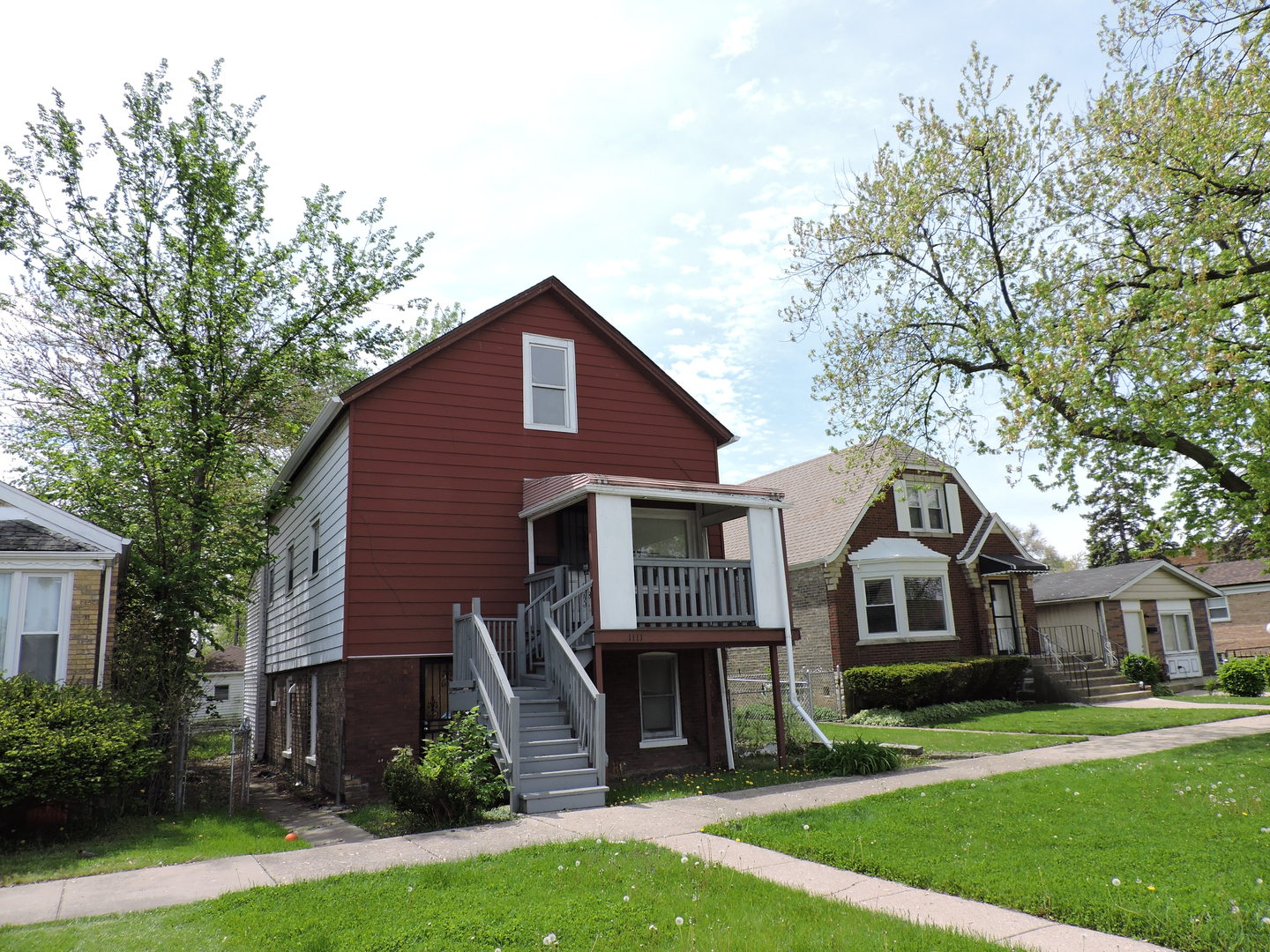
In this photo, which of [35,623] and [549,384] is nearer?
[35,623]

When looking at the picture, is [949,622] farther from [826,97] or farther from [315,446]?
[315,446]

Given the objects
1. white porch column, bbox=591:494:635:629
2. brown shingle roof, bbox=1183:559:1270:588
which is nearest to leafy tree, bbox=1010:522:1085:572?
brown shingle roof, bbox=1183:559:1270:588

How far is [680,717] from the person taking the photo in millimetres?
14039

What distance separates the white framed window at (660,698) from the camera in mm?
13844

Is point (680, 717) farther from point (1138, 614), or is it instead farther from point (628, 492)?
point (1138, 614)

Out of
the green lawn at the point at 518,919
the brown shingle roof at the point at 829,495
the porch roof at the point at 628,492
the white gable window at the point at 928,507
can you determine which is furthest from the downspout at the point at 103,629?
the white gable window at the point at 928,507

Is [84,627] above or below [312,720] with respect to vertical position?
above

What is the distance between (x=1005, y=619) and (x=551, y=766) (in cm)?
1969

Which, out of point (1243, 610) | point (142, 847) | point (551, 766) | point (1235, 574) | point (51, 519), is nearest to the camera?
point (142, 847)

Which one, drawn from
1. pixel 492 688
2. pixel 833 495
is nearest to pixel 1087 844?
pixel 492 688

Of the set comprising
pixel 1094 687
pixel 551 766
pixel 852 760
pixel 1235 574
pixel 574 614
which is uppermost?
pixel 1235 574

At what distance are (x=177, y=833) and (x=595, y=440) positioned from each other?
8.56 metres

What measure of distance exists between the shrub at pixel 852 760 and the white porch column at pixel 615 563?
3.45 m

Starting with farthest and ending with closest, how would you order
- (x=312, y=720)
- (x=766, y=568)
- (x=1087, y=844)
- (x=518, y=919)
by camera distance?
(x=312, y=720) < (x=766, y=568) < (x=1087, y=844) < (x=518, y=919)
